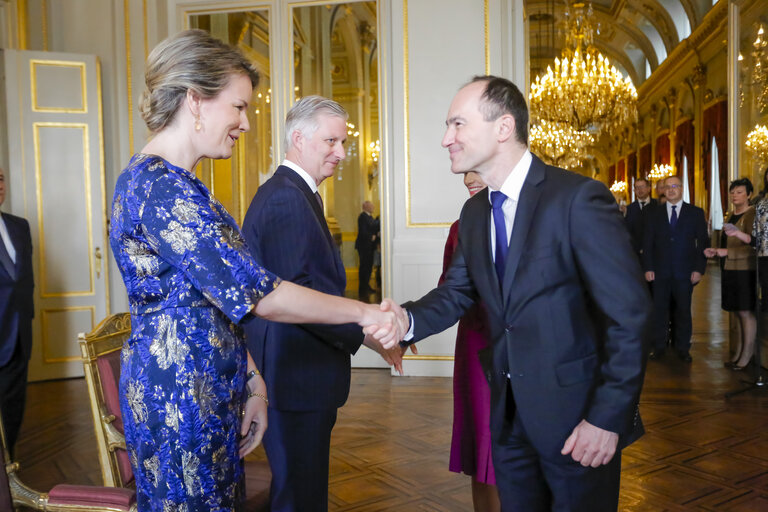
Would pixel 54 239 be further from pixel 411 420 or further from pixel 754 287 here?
pixel 754 287

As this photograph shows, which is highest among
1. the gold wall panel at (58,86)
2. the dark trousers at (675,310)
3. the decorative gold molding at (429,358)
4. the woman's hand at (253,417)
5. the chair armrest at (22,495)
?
the gold wall panel at (58,86)

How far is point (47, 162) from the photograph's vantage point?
5.67m

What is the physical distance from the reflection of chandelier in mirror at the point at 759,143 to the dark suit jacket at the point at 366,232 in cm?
374

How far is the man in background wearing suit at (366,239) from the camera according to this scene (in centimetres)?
610

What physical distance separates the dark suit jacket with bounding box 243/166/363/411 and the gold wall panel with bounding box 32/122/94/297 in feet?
14.8

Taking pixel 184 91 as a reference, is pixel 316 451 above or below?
below

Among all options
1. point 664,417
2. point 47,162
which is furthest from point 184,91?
point 47,162

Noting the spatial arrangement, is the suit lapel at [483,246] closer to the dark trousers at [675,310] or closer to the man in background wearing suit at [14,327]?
the man in background wearing suit at [14,327]

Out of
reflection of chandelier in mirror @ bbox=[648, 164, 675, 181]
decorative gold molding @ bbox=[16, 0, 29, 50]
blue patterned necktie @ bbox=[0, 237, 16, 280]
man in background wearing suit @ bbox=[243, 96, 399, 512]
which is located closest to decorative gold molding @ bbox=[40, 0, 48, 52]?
decorative gold molding @ bbox=[16, 0, 29, 50]

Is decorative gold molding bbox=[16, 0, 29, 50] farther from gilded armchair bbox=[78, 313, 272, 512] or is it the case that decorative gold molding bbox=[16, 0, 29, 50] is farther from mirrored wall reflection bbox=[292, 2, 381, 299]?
gilded armchair bbox=[78, 313, 272, 512]

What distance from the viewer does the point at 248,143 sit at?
20.8 ft

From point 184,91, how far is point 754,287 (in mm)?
5388

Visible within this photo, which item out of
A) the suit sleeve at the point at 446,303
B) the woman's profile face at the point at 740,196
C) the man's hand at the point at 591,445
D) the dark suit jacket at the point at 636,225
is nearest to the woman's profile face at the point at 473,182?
the suit sleeve at the point at 446,303

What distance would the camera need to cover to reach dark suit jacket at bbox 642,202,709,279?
622 centimetres
